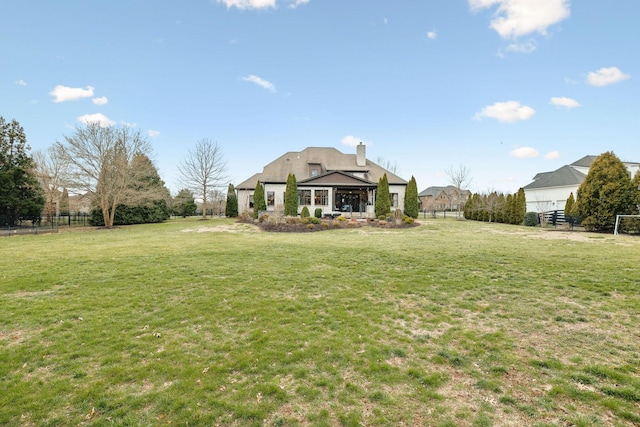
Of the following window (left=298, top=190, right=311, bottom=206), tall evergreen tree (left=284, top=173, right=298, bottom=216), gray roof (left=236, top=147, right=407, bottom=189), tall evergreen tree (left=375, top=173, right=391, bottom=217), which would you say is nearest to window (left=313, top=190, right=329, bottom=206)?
window (left=298, top=190, right=311, bottom=206)

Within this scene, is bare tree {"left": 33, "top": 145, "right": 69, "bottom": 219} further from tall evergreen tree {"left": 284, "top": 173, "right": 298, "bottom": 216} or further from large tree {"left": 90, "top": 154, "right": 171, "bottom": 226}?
tall evergreen tree {"left": 284, "top": 173, "right": 298, "bottom": 216}

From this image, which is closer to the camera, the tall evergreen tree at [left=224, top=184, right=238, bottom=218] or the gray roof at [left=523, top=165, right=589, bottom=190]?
the gray roof at [left=523, top=165, right=589, bottom=190]

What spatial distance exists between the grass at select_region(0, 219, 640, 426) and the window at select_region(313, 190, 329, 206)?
847 inches

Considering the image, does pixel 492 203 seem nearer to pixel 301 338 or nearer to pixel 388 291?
pixel 388 291

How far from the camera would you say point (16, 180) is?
23.5 m

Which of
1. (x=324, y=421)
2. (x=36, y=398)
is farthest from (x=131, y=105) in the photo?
(x=324, y=421)

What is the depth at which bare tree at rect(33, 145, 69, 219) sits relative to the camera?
90.5ft

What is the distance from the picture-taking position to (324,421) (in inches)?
103

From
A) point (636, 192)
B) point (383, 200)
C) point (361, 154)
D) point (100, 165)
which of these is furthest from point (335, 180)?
point (636, 192)

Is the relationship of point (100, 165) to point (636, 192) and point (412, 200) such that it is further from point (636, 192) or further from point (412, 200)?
point (636, 192)

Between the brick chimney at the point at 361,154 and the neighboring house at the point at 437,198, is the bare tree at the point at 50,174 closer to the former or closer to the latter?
the brick chimney at the point at 361,154

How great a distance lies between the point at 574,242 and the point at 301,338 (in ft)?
47.1

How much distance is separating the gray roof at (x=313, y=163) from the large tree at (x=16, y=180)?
1831cm

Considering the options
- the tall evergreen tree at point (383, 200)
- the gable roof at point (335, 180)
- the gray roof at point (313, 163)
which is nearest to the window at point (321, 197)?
the gable roof at point (335, 180)
